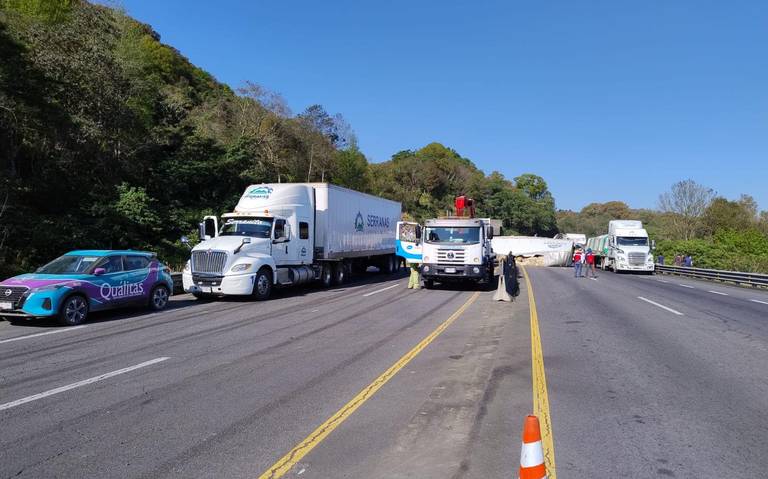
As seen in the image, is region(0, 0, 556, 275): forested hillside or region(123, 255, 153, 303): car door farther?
region(0, 0, 556, 275): forested hillside

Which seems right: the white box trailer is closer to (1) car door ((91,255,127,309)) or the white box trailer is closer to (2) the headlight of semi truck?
(2) the headlight of semi truck

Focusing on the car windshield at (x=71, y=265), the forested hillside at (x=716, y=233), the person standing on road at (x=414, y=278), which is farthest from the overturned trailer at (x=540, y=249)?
the car windshield at (x=71, y=265)

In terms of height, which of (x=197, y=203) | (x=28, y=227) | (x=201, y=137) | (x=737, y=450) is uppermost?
(x=201, y=137)

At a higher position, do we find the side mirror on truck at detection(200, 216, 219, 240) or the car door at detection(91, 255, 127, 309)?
the side mirror on truck at detection(200, 216, 219, 240)

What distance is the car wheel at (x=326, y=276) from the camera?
21.7 m

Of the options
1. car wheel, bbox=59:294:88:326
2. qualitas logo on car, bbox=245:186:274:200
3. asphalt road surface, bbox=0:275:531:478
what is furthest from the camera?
qualitas logo on car, bbox=245:186:274:200

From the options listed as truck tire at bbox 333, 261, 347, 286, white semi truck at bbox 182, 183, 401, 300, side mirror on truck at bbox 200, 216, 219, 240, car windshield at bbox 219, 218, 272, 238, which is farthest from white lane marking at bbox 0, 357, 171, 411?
truck tire at bbox 333, 261, 347, 286

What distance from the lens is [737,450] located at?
4.73m

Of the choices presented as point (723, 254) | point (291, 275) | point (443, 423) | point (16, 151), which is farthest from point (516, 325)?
point (723, 254)

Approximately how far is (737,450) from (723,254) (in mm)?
58264

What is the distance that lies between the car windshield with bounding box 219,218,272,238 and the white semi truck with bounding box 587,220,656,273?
27.9m

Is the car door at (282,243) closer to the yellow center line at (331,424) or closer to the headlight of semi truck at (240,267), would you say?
the headlight of semi truck at (240,267)

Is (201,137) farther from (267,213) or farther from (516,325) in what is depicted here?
(516,325)

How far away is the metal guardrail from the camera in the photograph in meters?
26.6
